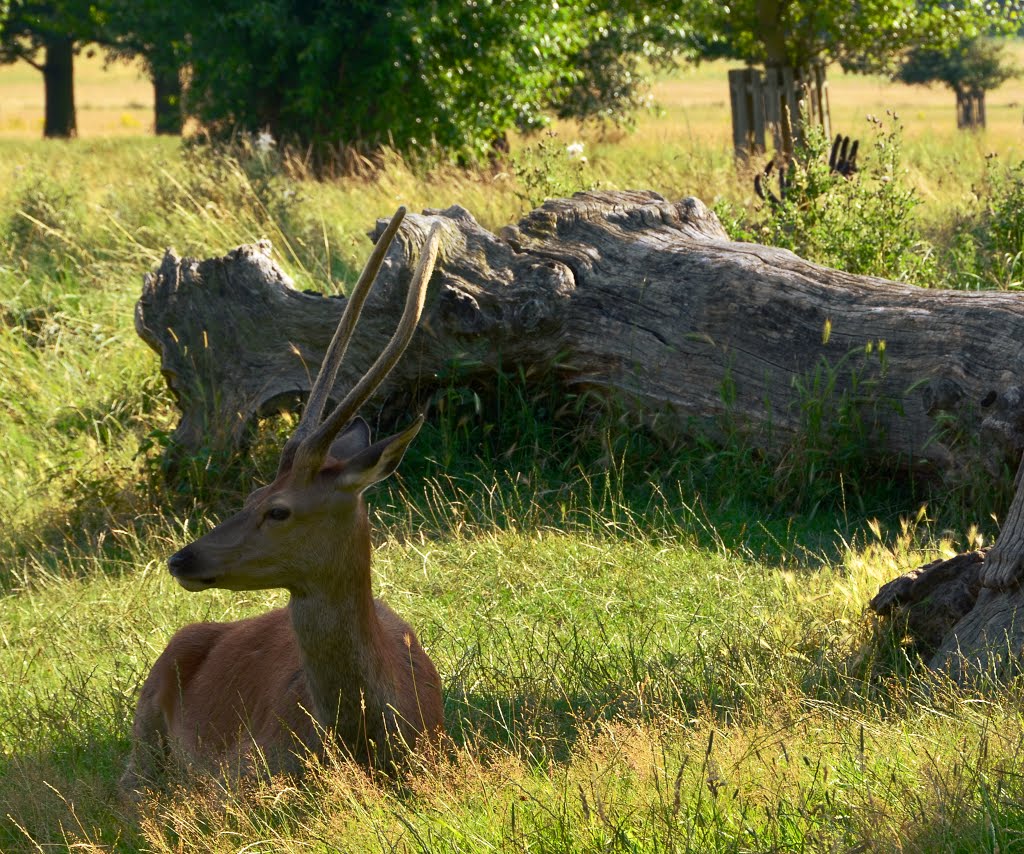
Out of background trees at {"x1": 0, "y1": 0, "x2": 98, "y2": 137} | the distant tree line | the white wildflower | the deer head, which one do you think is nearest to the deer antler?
the deer head

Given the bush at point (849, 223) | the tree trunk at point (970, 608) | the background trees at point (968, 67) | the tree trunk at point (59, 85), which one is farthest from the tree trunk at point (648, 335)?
the background trees at point (968, 67)

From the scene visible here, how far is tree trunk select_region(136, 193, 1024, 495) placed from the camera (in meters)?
6.32

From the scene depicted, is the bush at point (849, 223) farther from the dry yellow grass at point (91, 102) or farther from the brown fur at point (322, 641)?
the dry yellow grass at point (91, 102)

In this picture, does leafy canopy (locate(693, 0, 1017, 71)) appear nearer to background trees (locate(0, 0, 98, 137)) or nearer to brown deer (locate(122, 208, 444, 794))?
brown deer (locate(122, 208, 444, 794))

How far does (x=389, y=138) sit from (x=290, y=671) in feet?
38.9

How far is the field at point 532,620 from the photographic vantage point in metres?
3.49

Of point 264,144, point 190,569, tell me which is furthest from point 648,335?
point 264,144

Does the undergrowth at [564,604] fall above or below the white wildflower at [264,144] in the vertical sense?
below

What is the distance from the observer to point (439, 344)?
734 cm

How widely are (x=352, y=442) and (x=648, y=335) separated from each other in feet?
9.75

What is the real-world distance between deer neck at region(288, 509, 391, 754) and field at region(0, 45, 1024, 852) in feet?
0.55

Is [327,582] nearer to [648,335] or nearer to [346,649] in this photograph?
[346,649]

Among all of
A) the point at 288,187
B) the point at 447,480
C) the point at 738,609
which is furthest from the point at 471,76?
the point at 738,609

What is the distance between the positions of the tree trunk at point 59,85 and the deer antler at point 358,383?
3402 centimetres
